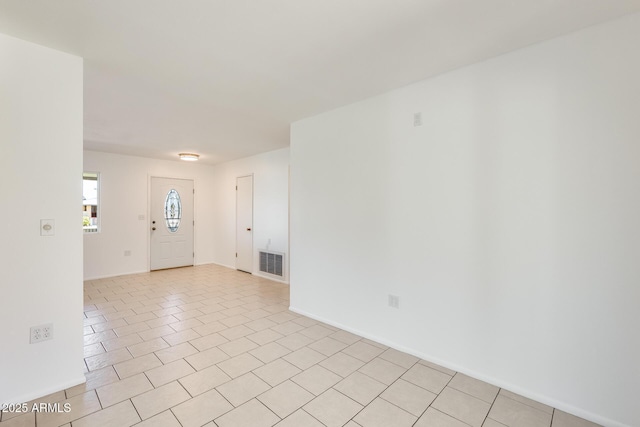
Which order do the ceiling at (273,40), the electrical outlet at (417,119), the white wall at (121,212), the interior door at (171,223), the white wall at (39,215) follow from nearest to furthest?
the ceiling at (273,40)
the white wall at (39,215)
the electrical outlet at (417,119)
the white wall at (121,212)
the interior door at (171,223)

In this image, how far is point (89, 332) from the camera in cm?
309

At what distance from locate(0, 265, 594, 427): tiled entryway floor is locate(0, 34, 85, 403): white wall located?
0.26m

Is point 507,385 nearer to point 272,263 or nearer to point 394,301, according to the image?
point 394,301

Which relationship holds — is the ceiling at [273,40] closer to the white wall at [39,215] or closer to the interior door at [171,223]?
the white wall at [39,215]

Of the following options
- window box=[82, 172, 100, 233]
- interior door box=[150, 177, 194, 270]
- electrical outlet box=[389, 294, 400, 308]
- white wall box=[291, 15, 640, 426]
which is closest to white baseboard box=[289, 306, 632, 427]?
white wall box=[291, 15, 640, 426]

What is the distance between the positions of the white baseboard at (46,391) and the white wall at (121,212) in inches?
158

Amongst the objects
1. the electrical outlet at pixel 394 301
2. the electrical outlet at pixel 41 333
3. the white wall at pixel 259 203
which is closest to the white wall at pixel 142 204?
the white wall at pixel 259 203

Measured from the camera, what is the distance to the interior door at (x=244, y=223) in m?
6.09

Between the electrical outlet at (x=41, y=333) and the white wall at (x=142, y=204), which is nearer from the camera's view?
the electrical outlet at (x=41, y=333)

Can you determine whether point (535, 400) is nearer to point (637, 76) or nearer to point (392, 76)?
point (637, 76)

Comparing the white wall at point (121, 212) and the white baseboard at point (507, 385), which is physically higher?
the white wall at point (121, 212)

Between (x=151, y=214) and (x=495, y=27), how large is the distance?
21.4ft

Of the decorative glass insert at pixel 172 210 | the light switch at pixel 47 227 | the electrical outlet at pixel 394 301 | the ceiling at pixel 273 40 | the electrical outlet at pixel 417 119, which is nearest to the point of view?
the ceiling at pixel 273 40

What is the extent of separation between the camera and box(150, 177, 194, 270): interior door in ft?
20.4
